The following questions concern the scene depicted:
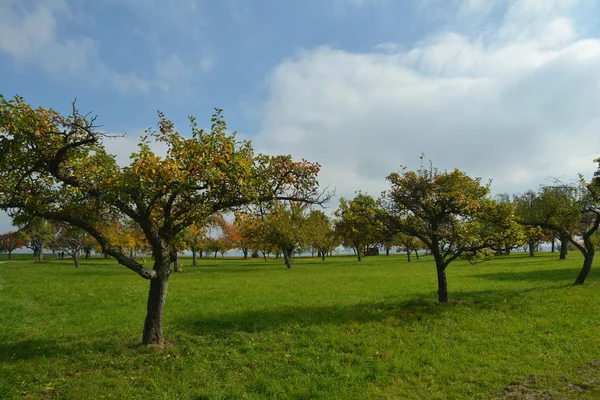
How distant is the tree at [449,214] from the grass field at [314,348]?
265 cm

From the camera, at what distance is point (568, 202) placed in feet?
74.4

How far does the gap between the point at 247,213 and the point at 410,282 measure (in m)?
18.8

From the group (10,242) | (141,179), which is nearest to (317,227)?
(141,179)

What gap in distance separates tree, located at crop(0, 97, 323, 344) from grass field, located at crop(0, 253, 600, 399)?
7.86 ft

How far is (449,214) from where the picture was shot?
56.8ft

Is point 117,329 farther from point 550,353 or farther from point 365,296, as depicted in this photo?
point 550,353

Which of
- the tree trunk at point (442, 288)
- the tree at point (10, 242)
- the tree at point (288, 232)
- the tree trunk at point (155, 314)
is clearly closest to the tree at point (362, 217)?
the tree trunk at point (442, 288)

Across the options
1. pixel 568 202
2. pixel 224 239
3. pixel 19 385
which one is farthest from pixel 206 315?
pixel 224 239

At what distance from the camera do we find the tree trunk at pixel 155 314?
1151 centimetres

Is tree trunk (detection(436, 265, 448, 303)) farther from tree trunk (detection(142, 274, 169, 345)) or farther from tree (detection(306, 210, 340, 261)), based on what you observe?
tree (detection(306, 210, 340, 261))

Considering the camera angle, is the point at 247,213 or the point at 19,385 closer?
the point at 19,385

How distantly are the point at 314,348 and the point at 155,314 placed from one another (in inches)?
200

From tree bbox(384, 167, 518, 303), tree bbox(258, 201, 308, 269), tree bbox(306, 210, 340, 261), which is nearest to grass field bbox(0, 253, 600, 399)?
tree bbox(384, 167, 518, 303)

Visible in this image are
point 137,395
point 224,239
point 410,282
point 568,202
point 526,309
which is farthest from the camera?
point 224,239
